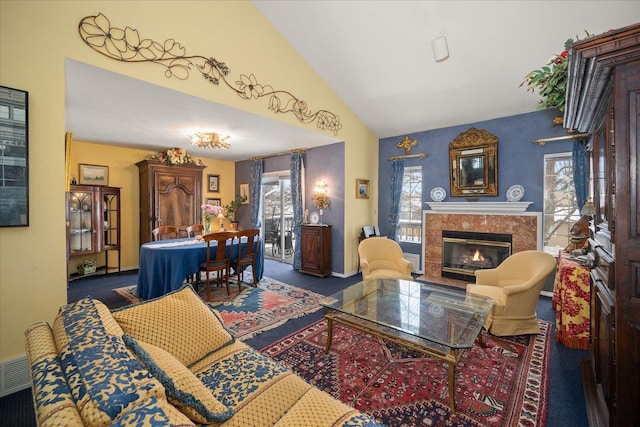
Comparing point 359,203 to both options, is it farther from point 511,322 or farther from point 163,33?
point 163,33

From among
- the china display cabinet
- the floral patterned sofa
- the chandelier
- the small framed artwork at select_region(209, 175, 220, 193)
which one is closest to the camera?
the floral patterned sofa

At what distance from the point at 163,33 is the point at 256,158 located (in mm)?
3865

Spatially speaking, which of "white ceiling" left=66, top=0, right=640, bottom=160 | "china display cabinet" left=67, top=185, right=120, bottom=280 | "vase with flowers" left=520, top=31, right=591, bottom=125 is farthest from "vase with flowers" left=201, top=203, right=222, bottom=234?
"vase with flowers" left=520, top=31, right=591, bottom=125

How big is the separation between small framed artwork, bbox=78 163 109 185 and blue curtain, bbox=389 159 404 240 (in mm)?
5532

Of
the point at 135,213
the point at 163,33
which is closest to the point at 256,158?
the point at 135,213

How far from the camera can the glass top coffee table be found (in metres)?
1.90

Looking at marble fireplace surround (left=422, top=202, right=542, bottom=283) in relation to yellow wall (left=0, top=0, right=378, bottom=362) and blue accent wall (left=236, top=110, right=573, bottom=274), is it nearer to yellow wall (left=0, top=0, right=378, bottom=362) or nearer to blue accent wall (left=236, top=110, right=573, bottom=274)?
blue accent wall (left=236, top=110, right=573, bottom=274)

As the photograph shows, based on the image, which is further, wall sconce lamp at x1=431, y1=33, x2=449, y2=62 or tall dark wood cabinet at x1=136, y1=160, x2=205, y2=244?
tall dark wood cabinet at x1=136, y1=160, x2=205, y2=244

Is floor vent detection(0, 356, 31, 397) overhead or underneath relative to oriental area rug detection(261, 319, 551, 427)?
overhead

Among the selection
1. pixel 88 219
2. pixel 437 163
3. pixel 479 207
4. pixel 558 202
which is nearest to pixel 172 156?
pixel 88 219

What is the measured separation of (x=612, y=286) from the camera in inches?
54.7

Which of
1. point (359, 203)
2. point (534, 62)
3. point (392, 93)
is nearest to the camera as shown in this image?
point (534, 62)

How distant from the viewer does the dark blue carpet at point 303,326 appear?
1731 mm

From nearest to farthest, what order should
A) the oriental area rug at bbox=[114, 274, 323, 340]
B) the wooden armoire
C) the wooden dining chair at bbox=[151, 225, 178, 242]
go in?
the wooden armoire
the oriental area rug at bbox=[114, 274, 323, 340]
the wooden dining chair at bbox=[151, 225, 178, 242]
